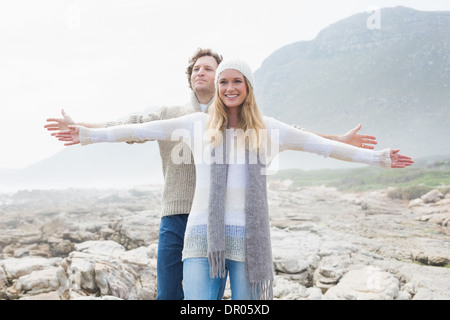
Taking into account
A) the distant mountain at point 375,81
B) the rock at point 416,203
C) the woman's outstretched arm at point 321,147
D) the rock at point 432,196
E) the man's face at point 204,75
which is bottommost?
the rock at point 416,203

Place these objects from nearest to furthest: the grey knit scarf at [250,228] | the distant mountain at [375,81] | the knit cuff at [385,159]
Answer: the grey knit scarf at [250,228] < the knit cuff at [385,159] < the distant mountain at [375,81]

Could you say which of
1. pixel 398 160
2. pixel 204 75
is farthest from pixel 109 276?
pixel 398 160

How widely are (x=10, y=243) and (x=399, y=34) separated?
5484cm

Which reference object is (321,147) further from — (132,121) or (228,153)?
(132,121)

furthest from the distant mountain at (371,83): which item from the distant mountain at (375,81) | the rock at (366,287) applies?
the rock at (366,287)

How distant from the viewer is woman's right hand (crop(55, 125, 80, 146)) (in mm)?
1649

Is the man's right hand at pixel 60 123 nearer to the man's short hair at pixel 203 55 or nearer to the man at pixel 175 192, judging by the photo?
the man at pixel 175 192

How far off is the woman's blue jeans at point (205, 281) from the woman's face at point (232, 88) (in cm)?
62

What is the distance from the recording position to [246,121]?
4.95 ft

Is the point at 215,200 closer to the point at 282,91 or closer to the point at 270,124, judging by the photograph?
the point at 270,124

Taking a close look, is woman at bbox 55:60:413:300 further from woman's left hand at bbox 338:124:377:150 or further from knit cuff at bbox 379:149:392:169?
woman's left hand at bbox 338:124:377:150

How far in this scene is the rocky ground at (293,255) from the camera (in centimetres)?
404
